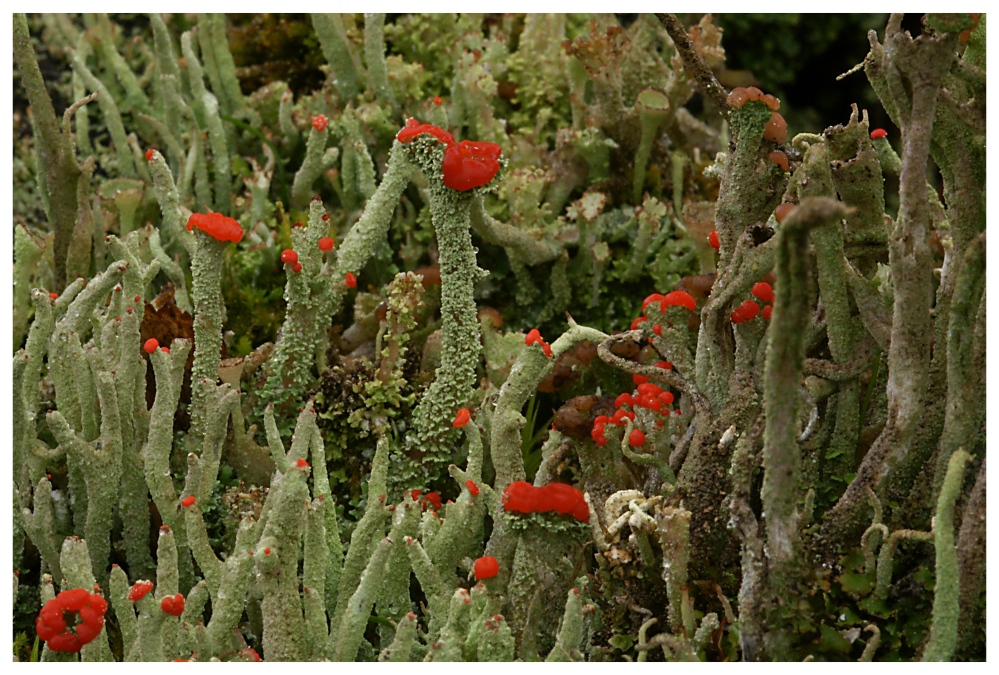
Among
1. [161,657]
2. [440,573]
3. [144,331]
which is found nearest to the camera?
[161,657]

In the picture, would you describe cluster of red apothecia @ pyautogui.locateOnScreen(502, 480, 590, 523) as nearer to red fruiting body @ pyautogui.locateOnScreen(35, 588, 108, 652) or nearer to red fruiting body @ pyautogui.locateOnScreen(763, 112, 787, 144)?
red fruiting body @ pyautogui.locateOnScreen(35, 588, 108, 652)

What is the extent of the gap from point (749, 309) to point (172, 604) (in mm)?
868

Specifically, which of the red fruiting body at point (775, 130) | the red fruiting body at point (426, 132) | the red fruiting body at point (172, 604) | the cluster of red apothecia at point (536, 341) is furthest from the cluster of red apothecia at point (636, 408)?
the red fruiting body at point (172, 604)

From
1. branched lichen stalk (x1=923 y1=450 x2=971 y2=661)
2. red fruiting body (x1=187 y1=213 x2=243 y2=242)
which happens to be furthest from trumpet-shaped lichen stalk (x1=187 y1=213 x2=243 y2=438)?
branched lichen stalk (x1=923 y1=450 x2=971 y2=661)

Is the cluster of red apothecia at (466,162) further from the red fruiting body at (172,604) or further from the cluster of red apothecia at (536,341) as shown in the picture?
the red fruiting body at (172,604)

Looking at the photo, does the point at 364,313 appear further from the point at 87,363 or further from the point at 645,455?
the point at 645,455

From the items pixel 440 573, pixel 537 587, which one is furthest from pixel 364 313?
pixel 537 587

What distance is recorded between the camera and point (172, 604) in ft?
3.57

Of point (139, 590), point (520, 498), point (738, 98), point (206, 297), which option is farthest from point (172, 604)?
point (738, 98)

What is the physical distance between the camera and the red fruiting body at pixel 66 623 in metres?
1.01

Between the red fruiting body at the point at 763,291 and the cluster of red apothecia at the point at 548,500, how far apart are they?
42 cm

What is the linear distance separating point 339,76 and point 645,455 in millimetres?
1462

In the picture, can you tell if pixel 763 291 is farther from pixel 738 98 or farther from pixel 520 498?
pixel 520 498

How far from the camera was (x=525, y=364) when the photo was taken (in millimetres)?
1404
